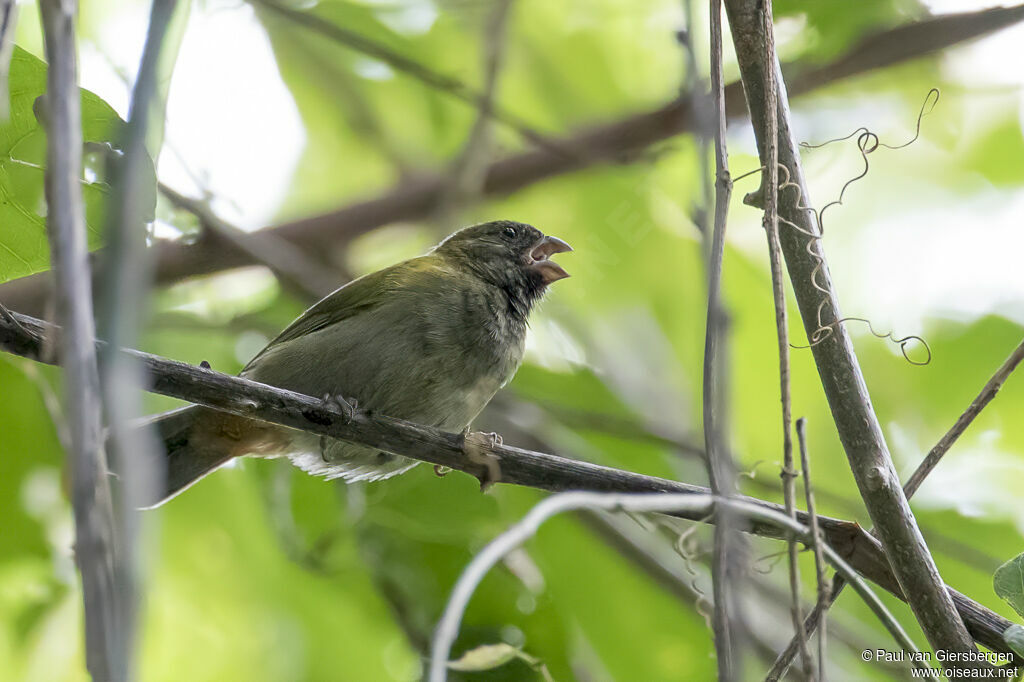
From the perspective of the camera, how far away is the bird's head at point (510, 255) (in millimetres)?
4598

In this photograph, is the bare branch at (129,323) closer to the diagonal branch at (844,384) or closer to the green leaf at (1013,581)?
the diagonal branch at (844,384)

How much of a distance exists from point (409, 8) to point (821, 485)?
358 cm

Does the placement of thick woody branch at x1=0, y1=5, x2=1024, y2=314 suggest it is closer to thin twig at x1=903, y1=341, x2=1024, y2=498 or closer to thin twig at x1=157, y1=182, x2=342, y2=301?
thin twig at x1=157, y1=182, x2=342, y2=301

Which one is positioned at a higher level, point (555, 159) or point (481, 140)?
point (555, 159)

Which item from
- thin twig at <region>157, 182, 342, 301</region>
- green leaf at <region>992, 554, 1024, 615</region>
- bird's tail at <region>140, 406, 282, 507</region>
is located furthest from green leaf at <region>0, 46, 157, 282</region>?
green leaf at <region>992, 554, 1024, 615</region>

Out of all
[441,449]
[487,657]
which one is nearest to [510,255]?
[441,449]

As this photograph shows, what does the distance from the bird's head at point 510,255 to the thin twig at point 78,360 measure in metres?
3.33

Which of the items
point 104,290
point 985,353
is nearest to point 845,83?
point 985,353

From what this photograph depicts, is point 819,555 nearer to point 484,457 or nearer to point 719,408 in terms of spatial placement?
point 719,408

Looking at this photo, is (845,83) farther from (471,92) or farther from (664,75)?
(471,92)

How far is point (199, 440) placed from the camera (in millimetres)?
3945

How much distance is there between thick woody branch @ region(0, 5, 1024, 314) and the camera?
Answer: 4.42 m

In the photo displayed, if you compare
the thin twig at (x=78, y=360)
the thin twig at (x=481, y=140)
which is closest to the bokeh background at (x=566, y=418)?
the thin twig at (x=481, y=140)

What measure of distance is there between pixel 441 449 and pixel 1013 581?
1.59 metres
